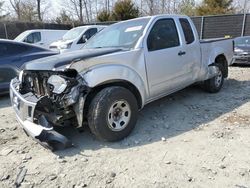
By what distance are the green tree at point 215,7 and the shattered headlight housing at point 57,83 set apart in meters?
23.5

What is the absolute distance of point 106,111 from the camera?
12.8 ft

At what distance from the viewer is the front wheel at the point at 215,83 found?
21.9 ft

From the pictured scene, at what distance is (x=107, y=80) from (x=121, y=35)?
1407mm

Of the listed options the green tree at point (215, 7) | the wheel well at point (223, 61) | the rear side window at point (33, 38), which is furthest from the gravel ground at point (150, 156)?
the green tree at point (215, 7)

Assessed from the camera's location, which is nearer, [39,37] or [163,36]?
[163,36]

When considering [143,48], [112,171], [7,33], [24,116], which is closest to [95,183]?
[112,171]

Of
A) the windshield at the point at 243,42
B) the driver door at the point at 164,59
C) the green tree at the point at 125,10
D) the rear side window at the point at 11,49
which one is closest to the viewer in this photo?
the driver door at the point at 164,59

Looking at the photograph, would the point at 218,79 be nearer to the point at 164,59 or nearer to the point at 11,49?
the point at 164,59

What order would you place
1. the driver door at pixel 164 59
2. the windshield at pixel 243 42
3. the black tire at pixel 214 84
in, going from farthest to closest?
the windshield at pixel 243 42 < the black tire at pixel 214 84 < the driver door at pixel 164 59

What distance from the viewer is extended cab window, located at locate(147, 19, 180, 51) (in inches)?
187

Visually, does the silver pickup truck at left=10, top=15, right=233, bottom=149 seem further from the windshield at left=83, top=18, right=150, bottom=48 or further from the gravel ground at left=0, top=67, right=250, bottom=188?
the gravel ground at left=0, top=67, right=250, bottom=188

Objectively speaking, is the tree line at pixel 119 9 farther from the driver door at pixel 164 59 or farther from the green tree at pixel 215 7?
the driver door at pixel 164 59

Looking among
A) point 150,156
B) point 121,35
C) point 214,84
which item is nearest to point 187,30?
point 121,35

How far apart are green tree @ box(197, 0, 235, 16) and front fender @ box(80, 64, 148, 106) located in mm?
22559
